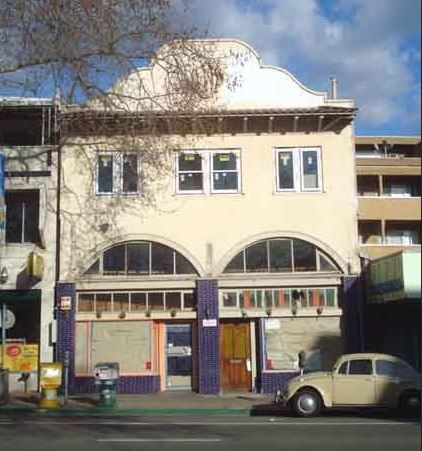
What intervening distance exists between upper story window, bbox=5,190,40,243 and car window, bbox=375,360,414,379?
1253 cm

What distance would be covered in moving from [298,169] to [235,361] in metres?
6.65

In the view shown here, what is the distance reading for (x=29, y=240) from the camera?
25.8m

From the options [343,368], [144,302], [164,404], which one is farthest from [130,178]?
[343,368]

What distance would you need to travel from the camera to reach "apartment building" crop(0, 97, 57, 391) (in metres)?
24.6

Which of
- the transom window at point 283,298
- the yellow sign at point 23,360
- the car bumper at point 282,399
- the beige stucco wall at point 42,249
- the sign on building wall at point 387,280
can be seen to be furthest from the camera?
the transom window at point 283,298

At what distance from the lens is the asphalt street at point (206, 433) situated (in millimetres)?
12430

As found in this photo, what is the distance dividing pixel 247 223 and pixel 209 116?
145 inches

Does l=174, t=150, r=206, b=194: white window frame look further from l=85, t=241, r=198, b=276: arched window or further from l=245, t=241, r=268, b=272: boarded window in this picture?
l=245, t=241, r=268, b=272: boarded window

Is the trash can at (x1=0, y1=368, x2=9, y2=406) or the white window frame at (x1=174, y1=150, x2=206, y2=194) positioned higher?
the white window frame at (x1=174, y1=150, x2=206, y2=194)

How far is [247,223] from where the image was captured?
2530cm

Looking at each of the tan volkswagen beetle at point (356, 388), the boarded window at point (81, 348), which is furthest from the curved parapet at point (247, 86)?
the tan volkswagen beetle at point (356, 388)

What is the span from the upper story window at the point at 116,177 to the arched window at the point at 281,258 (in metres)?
4.17

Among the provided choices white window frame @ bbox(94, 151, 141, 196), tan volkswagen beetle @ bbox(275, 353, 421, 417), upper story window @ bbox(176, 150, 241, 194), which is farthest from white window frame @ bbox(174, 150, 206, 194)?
tan volkswagen beetle @ bbox(275, 353, 421, 417)

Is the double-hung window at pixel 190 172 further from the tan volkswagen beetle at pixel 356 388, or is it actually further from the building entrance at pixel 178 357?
the tan volkswagen beetle at pixel 356 388
